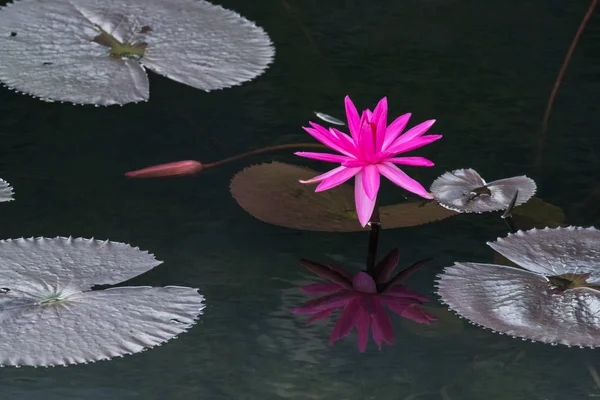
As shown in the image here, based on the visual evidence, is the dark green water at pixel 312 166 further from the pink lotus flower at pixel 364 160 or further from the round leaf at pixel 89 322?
the pink lotus flower at pixel 364 160

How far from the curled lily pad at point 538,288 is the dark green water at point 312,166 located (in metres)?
0.02

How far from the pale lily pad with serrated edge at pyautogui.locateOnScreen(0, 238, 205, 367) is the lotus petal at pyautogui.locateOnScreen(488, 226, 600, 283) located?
18.4 inches

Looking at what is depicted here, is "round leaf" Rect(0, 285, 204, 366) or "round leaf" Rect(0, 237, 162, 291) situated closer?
"round leaf" Rect(0, 285, 204, 366)

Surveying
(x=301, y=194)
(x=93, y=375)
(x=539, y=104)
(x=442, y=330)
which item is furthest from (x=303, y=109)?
(x=93, y=375)

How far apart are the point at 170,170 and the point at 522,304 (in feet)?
2.07

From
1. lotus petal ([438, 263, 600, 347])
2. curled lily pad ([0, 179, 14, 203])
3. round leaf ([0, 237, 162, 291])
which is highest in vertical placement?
lotus petal ([438, 263, 600, 347])

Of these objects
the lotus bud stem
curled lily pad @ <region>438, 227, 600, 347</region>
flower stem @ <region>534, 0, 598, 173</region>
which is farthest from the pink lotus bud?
flower stem @ <region>534, 0, 598, 173</region>

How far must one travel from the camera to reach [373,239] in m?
1.52

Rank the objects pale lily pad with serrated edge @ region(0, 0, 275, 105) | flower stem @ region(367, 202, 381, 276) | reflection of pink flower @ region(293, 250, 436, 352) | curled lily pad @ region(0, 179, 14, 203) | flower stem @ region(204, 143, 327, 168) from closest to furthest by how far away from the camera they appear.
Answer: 1. reflection of pink flower @ region(293, 250, 436, 352)
2. flower stem @ region(367, 202, 381, 276)
3. curled lily pad @ region(0, 179, 14, 203)
4. flower stem @ region(204, 143, 327, 168)
5. pale lily pad with serrated edge @ region(0, 0, 275, 105)

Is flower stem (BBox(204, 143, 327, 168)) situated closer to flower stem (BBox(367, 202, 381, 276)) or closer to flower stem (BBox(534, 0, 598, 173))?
flower stem (BBox(367, 202, 381, 276))

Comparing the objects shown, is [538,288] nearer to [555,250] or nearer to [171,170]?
[555,250]

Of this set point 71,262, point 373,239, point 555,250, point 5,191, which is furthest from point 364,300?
point 5,191

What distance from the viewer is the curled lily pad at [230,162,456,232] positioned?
155cm

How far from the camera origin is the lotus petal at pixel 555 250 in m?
1.43
